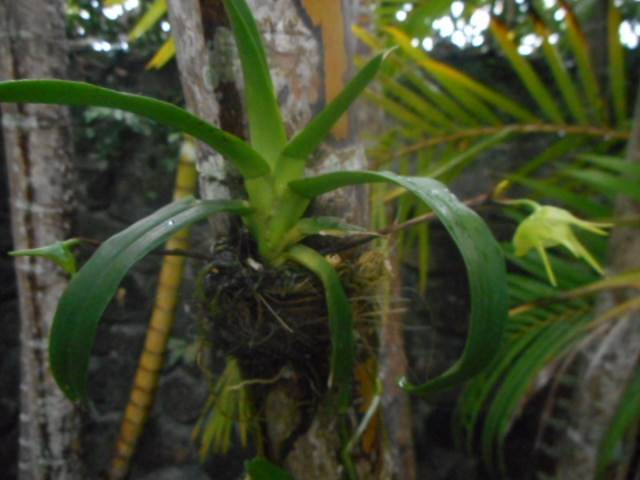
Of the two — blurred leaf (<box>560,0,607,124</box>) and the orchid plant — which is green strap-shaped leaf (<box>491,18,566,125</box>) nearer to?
blurred leaf (<box>560,0,607,124</box>)

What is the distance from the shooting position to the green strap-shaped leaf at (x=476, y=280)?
0.33 metres

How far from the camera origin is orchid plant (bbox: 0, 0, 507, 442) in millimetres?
345

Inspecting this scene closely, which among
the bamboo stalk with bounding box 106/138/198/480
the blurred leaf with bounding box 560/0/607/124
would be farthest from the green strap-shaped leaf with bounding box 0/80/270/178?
the blurred leaf with bounding box 560/0/607/124

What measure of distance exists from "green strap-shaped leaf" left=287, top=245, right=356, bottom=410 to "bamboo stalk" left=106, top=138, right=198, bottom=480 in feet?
1.72

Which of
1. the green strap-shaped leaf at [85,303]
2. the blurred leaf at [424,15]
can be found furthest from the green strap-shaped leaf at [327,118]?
the blurred leaf at [424,15]

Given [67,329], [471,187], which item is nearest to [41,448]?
[67,329]

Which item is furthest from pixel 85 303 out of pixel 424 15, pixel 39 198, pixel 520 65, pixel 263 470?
pixel 520 65

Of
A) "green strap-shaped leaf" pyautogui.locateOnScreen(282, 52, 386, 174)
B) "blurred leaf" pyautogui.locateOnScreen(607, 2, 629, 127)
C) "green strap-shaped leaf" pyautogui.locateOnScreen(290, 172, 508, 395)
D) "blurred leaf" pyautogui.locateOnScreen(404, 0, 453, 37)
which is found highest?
"blurred leaf" pyautogui.locateOnScreen(404, 0, 453, 37)

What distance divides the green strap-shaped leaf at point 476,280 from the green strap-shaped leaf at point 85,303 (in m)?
0.18

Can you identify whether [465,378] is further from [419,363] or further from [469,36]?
[469,36]

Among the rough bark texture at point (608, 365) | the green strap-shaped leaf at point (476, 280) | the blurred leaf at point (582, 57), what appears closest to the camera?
the green strap-shaped leaf at point (476, 280)

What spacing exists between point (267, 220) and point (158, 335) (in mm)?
619

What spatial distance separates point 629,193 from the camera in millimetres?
781

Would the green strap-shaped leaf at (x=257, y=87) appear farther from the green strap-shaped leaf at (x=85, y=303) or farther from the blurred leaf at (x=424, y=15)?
the blurred leaf at (x=424, y=15)
